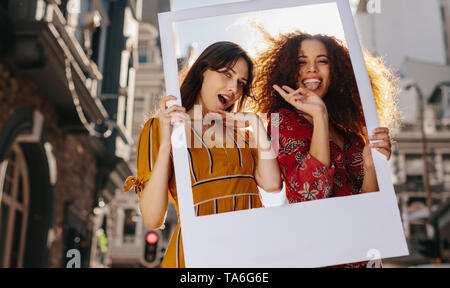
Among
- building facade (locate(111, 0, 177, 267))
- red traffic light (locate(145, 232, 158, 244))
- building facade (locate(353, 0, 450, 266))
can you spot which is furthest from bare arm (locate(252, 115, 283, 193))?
building facade (locate(353, 0, 450, 266))

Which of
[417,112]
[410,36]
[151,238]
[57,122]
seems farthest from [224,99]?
[417,112]

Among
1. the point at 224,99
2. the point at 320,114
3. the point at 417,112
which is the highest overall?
the point at 417,112

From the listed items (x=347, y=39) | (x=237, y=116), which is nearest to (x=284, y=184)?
(x=237, y=116)

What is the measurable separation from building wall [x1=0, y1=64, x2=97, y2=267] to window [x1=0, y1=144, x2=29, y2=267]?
0.62m

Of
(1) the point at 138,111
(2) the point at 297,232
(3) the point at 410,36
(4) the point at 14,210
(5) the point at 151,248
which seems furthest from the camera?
(3) the point at 410,36

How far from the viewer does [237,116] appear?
173 centimetres

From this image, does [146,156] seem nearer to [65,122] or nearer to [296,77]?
[296,77]

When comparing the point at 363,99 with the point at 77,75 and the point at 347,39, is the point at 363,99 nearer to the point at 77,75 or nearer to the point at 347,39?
the point at 347,39

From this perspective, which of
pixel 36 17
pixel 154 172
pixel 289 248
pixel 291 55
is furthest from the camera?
pixel 36 17

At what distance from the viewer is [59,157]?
9.28m

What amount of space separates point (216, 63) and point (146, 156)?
1.27ft

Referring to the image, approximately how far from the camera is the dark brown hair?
70.5 inches

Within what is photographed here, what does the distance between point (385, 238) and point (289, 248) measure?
27 cm

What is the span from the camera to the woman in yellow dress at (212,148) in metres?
1.66
